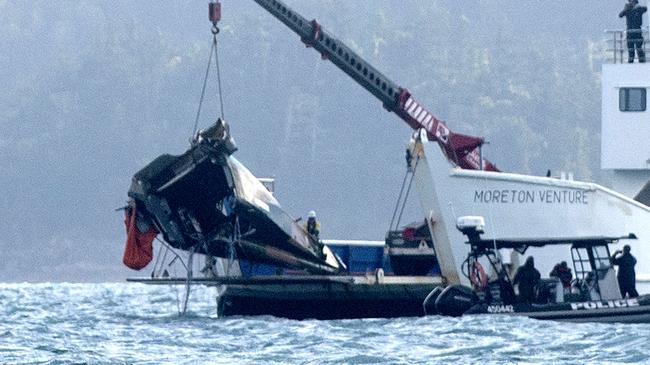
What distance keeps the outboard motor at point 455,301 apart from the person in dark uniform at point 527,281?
0.88 meters

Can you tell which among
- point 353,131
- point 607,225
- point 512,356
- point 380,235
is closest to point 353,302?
point 607,225

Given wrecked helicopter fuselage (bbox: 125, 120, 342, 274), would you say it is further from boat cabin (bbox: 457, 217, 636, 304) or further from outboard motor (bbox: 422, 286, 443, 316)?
boat cabin (bbox: 457, 217, 636, 304)

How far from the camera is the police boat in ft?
118

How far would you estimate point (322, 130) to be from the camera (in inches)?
7648

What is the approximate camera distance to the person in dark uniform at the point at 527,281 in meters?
37.3

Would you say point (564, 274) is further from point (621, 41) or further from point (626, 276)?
point (621, 41)

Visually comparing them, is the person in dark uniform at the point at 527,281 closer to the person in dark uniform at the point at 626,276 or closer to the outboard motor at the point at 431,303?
the person in dark uniform at the point at 626,276

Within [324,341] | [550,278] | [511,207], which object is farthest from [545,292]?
[324,341]

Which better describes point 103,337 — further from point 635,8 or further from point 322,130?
point 322,130

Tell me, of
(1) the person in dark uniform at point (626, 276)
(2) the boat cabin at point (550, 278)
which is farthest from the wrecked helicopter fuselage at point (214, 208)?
(1) the person in dark uniform at point (626, 276)

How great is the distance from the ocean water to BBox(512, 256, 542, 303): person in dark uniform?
0.75 meters

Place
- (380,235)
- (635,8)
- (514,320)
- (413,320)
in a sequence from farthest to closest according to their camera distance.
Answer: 1. (380,235)
2. (635,8)
3. (413,320)
4. (514,320)

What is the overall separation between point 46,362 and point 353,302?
11.6 meters

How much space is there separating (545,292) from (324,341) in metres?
5.44
